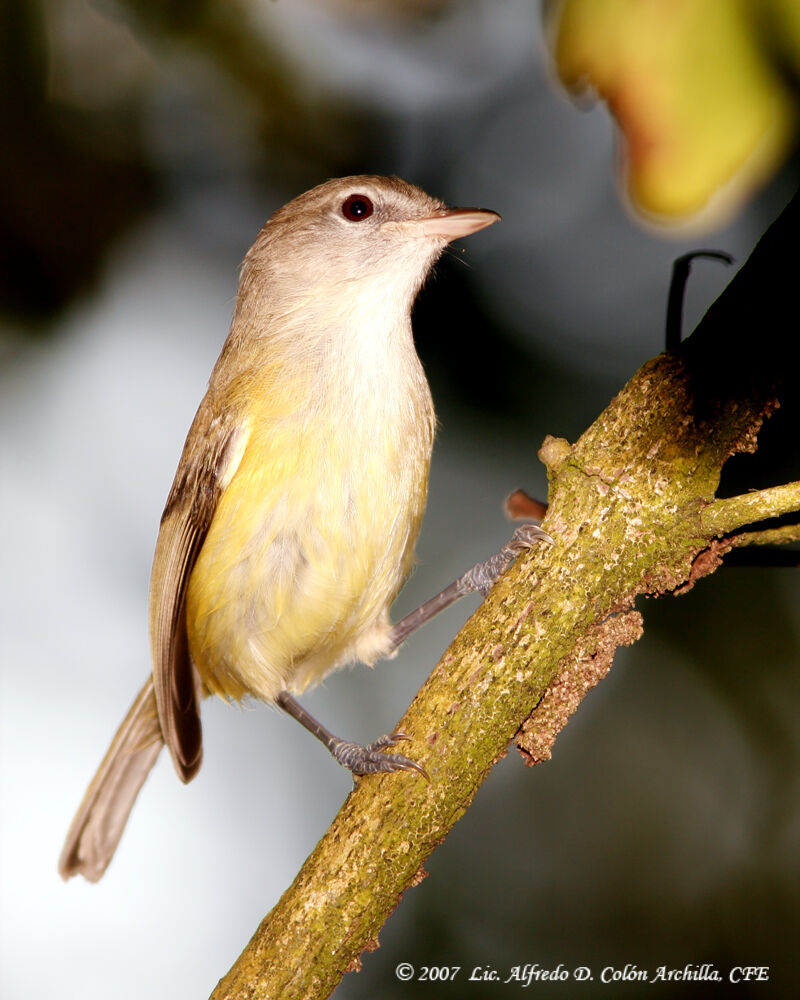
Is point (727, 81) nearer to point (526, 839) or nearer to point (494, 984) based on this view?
point (494, 984)

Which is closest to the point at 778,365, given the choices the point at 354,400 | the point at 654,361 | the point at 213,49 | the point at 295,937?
the point at 654,361

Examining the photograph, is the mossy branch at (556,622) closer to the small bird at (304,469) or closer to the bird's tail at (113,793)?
the small bird at (304,469)

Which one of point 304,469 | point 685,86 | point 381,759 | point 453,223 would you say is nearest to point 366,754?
point 381,759

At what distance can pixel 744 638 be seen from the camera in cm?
330

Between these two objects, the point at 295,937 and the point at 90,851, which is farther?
the point at 90,851

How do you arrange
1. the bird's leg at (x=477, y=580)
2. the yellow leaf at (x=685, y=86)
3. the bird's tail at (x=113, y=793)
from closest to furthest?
the yellow leaf at (x=685, y=86) → the bird's leg at (x=477, y=580) → the bird's tail at (x=113, y=793)

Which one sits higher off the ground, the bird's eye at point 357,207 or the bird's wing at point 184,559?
the bird's eye at point 357,207

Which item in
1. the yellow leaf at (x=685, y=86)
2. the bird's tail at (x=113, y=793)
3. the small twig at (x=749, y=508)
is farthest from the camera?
the bird's tail at (x=113, y=793)

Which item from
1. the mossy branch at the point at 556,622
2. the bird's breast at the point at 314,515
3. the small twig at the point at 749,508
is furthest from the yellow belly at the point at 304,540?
the small twig at the point at 749,508

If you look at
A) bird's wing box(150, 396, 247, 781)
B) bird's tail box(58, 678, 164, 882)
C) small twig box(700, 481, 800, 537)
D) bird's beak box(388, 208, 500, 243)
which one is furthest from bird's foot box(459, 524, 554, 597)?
bird's tail box(58, 678, 164, 882)

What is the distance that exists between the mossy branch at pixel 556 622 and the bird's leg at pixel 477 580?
4.9 inches

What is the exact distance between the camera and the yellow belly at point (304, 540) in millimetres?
2043

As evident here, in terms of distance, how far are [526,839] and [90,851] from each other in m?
1.65

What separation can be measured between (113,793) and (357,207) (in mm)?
2043
